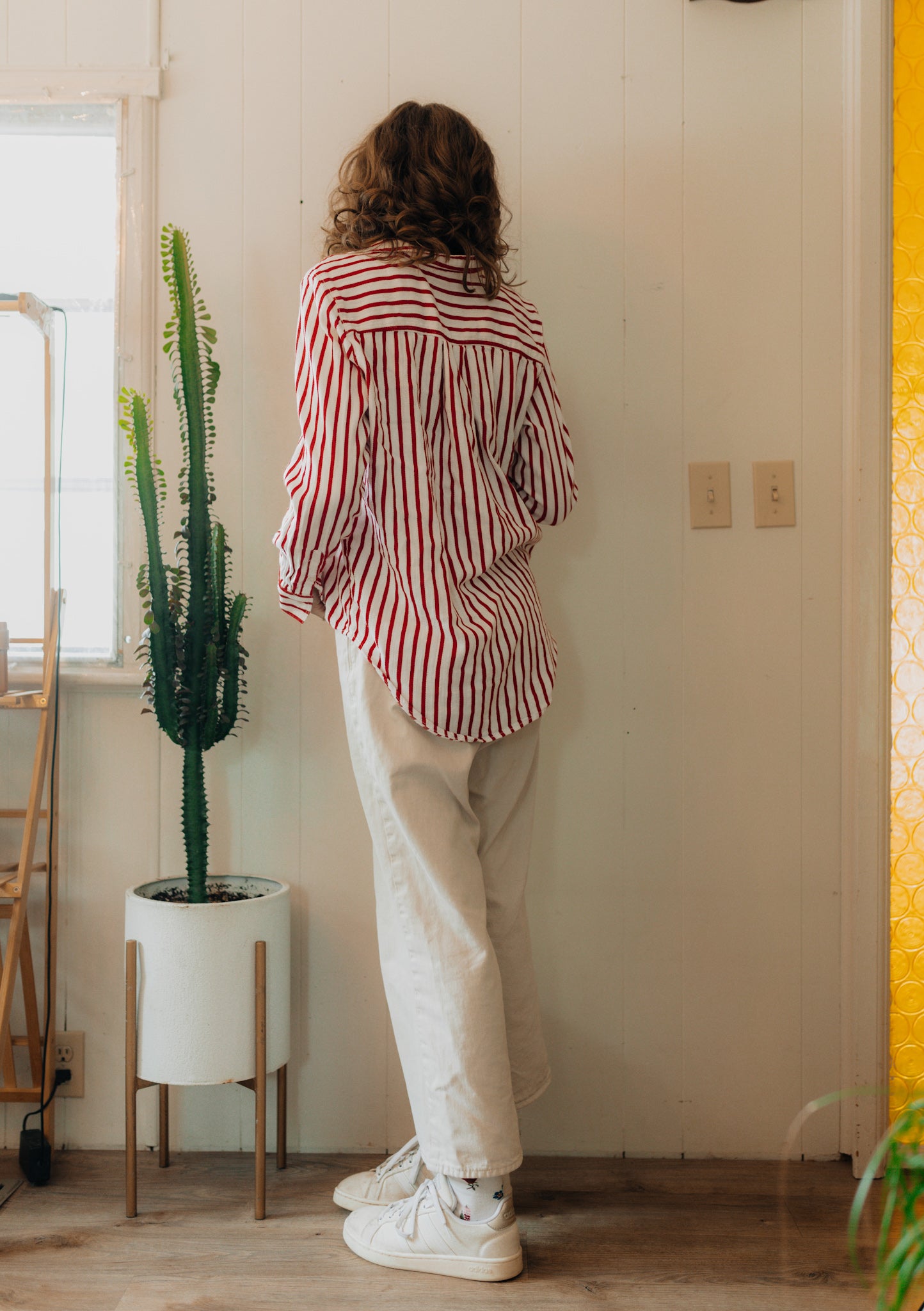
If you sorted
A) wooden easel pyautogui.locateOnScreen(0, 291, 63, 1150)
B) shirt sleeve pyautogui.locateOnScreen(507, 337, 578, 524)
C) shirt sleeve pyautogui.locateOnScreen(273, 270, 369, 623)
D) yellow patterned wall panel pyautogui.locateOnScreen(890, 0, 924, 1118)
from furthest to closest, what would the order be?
1. yellow patterned wall panel pyautogui.locateOnScreen(890, 0, 924, 1118)
2. wooden easel pyautogui.locateOnScreen(0, 291, 63, 1150)
3. shirt sleeve pyautogui.locateOnScreen(507, 337, 578, 524)
4. shirt sleeve pyautogui.locateOnScreen(273, 270, 369, 623)

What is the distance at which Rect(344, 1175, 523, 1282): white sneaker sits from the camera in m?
1.39

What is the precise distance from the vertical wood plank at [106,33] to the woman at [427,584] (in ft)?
2.15

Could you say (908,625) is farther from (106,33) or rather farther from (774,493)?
(106,33)

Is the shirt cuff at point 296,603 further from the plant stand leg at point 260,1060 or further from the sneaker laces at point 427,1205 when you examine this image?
the sneaker laces at point 427,1205

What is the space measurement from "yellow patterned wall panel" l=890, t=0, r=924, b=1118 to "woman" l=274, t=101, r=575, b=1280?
75 centimetres

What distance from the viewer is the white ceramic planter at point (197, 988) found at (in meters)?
1.54

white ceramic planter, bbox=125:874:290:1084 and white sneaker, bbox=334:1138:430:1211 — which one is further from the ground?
white ceramic planter, bbox=125:874:290:1084

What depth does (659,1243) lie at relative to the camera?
150 cm

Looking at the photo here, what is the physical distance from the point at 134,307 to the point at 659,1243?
1810mm

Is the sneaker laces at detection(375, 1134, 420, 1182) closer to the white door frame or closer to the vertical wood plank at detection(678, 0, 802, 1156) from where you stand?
the vertical wood plank at detection(678, 0, 802, 1156)

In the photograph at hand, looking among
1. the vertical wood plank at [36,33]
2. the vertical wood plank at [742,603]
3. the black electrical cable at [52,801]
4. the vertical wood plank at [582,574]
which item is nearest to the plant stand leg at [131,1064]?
the black electrical cable at [52,801]

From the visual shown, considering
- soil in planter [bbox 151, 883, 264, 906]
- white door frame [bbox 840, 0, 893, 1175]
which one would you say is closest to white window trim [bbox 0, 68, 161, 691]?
soil in planter [bbox 151, 883, 264, 906]

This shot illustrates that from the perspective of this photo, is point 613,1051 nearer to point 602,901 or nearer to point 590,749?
point 602,901

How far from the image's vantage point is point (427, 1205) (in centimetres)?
144
